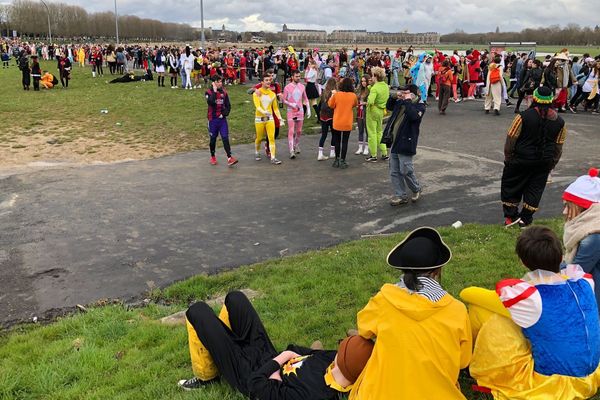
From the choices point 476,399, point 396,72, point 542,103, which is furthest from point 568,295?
point 396,72

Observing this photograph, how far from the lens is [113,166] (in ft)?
36.8

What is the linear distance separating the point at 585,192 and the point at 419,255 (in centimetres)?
197

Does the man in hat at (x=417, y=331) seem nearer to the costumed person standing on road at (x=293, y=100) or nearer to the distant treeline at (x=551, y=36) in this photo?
the costumed person standing on road at (x=293, y=100)

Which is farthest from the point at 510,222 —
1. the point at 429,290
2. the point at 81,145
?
the point at 81,145

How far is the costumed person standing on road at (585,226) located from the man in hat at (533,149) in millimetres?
2756

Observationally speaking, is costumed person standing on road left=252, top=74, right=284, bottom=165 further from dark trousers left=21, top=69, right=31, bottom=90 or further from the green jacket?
dark trousers left=21, top=69, right=31, bottom=90

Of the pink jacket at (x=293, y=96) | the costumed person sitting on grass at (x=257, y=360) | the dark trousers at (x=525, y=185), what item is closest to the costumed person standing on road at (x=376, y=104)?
the pink jacket at (x=293, y=96)

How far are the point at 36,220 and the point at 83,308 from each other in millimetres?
3134

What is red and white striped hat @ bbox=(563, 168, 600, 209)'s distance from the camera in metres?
3.82

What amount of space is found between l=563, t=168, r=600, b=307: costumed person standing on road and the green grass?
408 inches

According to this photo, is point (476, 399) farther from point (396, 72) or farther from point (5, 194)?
point (396, 72)

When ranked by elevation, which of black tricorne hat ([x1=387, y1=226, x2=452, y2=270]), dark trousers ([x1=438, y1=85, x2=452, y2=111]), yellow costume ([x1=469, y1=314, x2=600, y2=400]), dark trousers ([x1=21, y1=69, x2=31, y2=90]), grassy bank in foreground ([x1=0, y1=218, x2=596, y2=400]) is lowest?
grassy bank in foreground ([x1=0, y1=218, x2=596, y2=400])

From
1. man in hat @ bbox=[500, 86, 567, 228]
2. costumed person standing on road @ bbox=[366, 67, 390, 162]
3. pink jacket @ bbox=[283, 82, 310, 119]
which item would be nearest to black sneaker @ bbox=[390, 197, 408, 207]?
man in hat @ bbox=[500, 86, 567, 228]

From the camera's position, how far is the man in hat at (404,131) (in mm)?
8078
